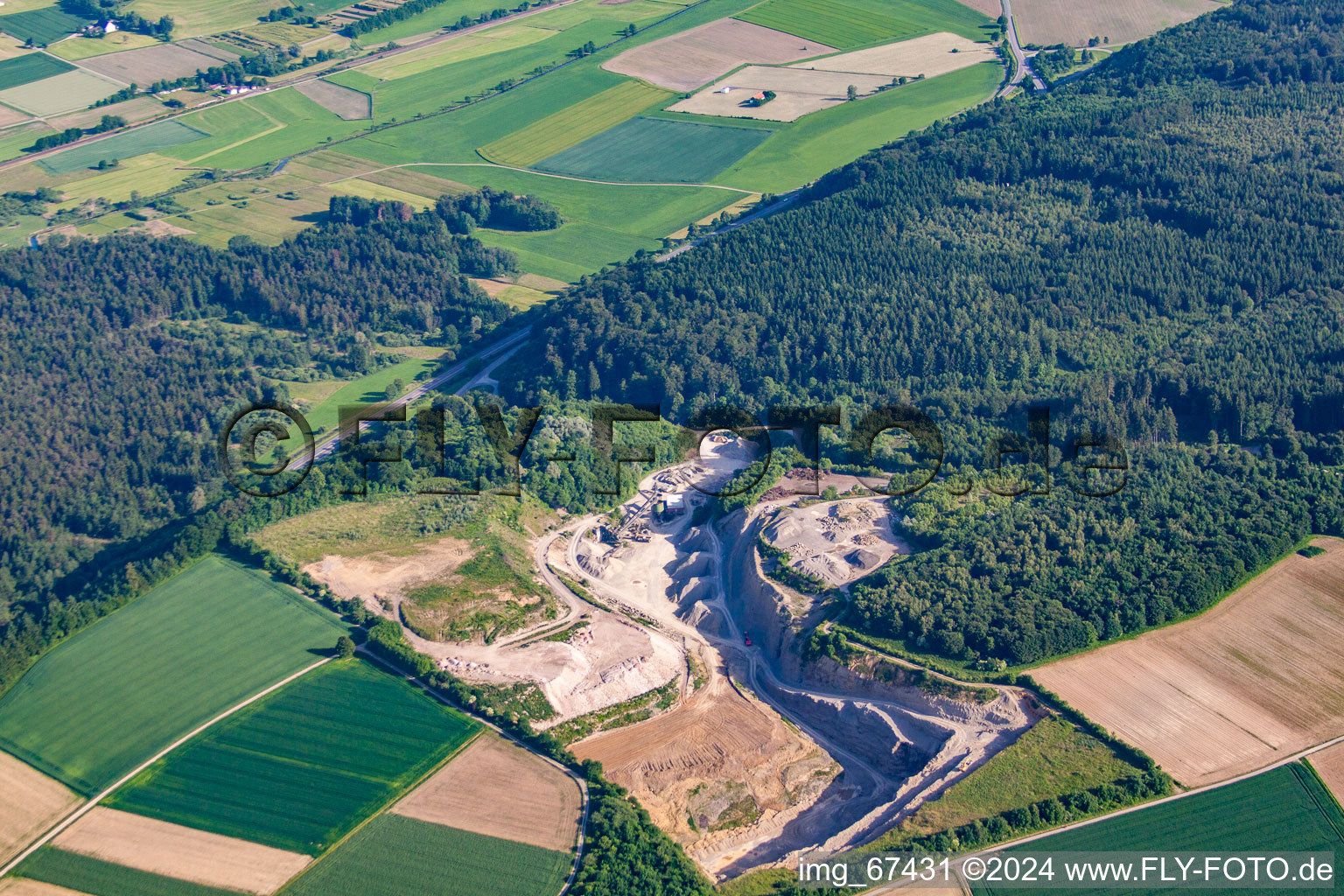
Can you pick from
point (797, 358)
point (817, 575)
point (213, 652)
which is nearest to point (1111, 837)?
point (817, 575)

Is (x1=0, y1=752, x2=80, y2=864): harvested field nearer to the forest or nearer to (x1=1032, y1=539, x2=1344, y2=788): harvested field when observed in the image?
the forest

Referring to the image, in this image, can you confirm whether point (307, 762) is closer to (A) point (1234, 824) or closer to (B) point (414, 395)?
(A) point (1234, 824)

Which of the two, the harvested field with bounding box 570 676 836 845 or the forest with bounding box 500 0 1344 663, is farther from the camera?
the forest with bounding box 500 0 1344 663

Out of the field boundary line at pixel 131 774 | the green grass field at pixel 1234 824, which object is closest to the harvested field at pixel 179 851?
the field boundary line at pixel 131 774

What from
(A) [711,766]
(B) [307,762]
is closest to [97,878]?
(B) [307,762]

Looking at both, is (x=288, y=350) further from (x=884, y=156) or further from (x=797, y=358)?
(x=884, y=156)

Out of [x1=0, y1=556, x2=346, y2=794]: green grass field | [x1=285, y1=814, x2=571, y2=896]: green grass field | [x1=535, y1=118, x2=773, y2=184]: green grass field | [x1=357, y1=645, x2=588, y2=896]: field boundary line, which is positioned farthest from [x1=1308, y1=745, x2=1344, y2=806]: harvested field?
[x1=535, y1=118, x2=773, y2=184]: green grass field

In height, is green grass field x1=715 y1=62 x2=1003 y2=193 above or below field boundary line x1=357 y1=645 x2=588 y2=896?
above
